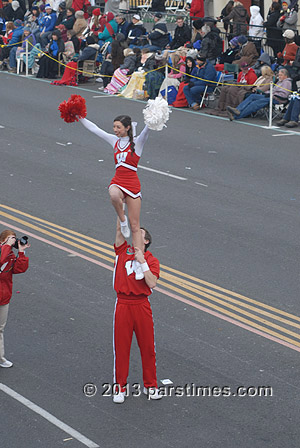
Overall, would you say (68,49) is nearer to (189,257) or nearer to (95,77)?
(95,77)

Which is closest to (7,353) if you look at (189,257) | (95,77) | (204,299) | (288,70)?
(204,299)

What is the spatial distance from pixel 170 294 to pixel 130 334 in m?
2.63

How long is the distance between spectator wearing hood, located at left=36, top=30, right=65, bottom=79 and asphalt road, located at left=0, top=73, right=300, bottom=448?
10334mm

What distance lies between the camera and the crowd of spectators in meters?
21.8

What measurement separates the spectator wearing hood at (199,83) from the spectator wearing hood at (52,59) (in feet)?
22.0

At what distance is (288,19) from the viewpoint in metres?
25.0

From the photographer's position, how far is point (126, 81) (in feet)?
82.9

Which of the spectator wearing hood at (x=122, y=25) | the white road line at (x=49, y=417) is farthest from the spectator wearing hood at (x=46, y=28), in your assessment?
the white road line at (x=49, y=417)

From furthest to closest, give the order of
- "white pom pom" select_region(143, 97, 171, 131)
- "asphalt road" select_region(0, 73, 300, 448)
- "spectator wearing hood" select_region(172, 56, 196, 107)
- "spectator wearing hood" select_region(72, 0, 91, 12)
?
"spectator wearing hood" select_region(72, 0, 91, 12), "spectator wearing hood" select_region(172, 56, 196, 107), "white pom pom" select_region(143, 97, 171, 131), "asphalt road" select_region(0, 73, 300, 448)

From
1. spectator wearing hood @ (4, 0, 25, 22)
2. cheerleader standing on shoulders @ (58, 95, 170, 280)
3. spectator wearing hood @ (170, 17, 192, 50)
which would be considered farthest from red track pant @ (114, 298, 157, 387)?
spectator wearing hood @ (4, 0, 25, 22)

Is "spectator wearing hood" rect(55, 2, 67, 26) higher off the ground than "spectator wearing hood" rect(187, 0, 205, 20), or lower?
lower

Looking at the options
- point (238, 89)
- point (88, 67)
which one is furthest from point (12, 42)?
point (238, 89)

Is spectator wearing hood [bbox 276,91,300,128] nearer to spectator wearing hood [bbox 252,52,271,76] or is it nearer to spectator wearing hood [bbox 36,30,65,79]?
spectator wearing hood [bbox 252,52,271,76]

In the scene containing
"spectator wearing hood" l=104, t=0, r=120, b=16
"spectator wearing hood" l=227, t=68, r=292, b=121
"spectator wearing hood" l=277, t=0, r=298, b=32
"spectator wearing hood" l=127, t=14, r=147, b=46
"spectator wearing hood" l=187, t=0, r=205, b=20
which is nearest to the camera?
"spectator wearing hood" l=227, t=68, r=292, b=121
